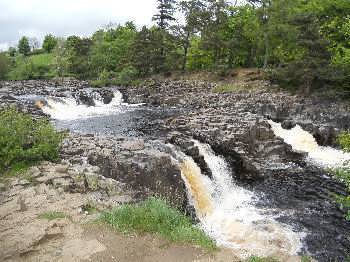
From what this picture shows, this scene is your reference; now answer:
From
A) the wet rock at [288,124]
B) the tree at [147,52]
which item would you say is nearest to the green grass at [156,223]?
the wet rock at [288,124]

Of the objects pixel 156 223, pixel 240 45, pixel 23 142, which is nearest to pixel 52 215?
pixel 156 223

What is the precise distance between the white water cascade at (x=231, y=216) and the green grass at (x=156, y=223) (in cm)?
164

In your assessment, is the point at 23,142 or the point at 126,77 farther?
the point at 126,77

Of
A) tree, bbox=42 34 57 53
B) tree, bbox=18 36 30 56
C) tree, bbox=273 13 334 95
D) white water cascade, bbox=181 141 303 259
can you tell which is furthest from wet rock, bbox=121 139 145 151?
tree, bbox=18 36 30 56

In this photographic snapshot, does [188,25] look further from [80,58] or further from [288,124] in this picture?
[288,124]

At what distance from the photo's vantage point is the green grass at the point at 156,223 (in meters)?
10.4

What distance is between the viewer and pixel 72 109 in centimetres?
3559

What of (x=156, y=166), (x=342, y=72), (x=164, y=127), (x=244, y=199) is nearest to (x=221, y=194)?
(x=244, y=199)

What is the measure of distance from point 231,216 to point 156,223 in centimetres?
640

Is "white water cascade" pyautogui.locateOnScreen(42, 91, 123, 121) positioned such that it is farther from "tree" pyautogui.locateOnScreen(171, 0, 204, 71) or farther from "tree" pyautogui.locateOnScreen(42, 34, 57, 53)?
"tree" pyautogui.locateOnScreen(42, 34, 57, 53)

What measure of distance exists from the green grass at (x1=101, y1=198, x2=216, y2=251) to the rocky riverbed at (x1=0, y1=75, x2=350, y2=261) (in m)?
2.32

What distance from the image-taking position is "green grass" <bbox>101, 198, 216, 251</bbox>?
34.2ft

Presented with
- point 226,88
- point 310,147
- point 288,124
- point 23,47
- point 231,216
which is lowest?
point 231,216

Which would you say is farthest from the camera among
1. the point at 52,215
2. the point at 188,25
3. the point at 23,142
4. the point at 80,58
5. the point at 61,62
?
the point at 61,62
